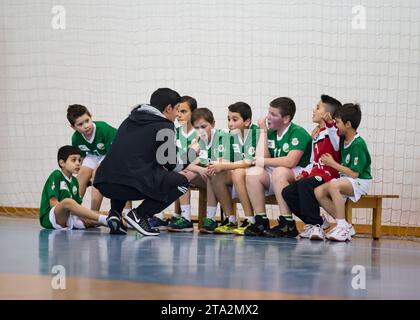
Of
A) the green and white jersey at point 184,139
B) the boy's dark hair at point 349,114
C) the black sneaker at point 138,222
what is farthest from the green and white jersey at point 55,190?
the boy's dark hair at point 349,114

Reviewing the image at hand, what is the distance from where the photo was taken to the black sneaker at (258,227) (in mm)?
6355

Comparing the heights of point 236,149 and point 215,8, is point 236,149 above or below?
below

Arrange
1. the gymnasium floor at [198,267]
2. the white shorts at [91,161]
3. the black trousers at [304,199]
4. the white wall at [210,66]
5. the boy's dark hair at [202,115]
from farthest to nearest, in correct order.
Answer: the white wall at [210,66], the white shorts at [91,161], the boy's dark hair at [202,115], the black trousers at [304,199], the gymnasium floor at [198,267]

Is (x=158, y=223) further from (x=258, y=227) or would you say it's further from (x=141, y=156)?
(x=141, y=156)

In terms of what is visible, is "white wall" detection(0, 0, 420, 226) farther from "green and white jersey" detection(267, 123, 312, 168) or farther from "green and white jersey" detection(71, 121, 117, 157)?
"green and white jersey" detection(71, 121, 117, 157)

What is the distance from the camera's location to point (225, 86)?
8492mm

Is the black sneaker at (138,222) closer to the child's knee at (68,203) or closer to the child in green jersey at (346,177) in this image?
the child's knee at (68,203)

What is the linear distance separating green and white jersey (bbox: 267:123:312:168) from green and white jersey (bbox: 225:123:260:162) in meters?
0.16

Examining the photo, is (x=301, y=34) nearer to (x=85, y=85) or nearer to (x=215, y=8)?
(x=215, y=8)

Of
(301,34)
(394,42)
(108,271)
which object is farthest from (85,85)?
(108,271)

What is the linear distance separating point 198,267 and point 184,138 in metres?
3.29

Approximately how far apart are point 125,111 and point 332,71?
2.36 meters

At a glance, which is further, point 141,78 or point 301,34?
point 141,78

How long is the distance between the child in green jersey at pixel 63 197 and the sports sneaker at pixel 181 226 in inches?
25.0
